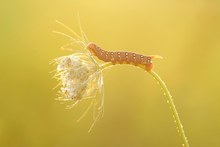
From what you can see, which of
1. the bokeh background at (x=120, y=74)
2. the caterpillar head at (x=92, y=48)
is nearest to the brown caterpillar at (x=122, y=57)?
the caterpillar head at (x=92, y=48)

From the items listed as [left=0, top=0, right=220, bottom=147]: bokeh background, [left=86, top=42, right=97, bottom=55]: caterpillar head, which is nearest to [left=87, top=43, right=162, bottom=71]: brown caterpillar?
[left=86, top=42, right=97, bottom=55]: caterpillar head

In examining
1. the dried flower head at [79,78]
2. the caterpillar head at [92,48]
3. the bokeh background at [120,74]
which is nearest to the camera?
the dried flower head at [79,78]

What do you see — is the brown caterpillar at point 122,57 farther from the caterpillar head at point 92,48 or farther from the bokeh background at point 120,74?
the bokeh background at point 120,74

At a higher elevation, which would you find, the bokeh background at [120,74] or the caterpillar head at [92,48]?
the bokeh background at [120,74]

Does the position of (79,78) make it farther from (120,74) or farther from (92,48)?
(120,74)

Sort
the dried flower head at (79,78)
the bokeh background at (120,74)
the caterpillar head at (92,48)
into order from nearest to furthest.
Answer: the dried flower head at (79,78) → the caterpillar head at (92,48) → the bokeh background at (120,74)

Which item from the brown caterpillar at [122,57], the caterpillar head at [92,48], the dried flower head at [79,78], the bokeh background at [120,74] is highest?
the bokeh background at [120,74]


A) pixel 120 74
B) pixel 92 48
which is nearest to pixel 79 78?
pixel 92 48

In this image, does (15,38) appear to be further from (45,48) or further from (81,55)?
(81,55)

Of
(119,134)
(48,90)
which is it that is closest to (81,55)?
(119,134)

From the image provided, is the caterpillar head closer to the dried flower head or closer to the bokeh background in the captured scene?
the dried flower head
